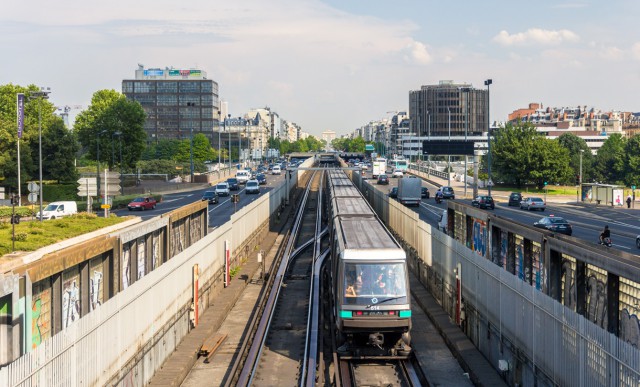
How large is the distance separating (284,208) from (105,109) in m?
42.6

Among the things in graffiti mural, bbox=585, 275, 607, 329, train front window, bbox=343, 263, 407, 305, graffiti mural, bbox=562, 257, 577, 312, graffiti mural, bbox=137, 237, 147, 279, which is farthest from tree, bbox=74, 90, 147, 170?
graffiti mural, bbox=585, 275, 607, 329

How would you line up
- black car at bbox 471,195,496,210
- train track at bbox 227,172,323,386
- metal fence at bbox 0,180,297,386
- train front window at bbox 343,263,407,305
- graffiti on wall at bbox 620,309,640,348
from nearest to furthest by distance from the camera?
metal fence at bbox 0,180,297,386, graffiti on wall at bbox 620,309,640,348, train front window at bbox 343,263,407,305, train track at bbox 227,172,323,386, black car at bbox 471,195,496,210

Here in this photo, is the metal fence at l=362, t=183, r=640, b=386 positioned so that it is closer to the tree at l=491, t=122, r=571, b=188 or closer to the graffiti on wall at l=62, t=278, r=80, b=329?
the graffiti on wall at l=62, t=278, r=80, b=329

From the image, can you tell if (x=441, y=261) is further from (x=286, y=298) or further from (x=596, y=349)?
(x=596, y=349)

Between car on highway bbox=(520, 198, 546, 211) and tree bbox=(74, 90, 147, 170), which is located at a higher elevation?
tree bbox=(74, 90, 147, 170)

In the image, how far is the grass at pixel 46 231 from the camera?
2062 cm

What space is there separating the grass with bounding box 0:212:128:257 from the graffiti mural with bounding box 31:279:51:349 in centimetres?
783

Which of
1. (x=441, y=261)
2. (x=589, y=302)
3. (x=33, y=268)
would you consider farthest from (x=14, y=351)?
(x=441, y=261)

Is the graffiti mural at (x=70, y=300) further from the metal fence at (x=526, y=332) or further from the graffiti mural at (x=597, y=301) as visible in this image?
the graffiti mural at (x=597, y=301)

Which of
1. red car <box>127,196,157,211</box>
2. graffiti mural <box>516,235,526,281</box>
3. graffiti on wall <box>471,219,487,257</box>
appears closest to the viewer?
graffiti mural <box>516,235,526,281</box>

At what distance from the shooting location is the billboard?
78312 millimetres

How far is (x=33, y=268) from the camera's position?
1192 centimetres

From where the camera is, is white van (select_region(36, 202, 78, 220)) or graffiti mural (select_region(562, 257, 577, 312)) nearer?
graffiti mural (select_region(562, 257, 577, 312))

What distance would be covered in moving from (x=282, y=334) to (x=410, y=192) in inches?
2065
